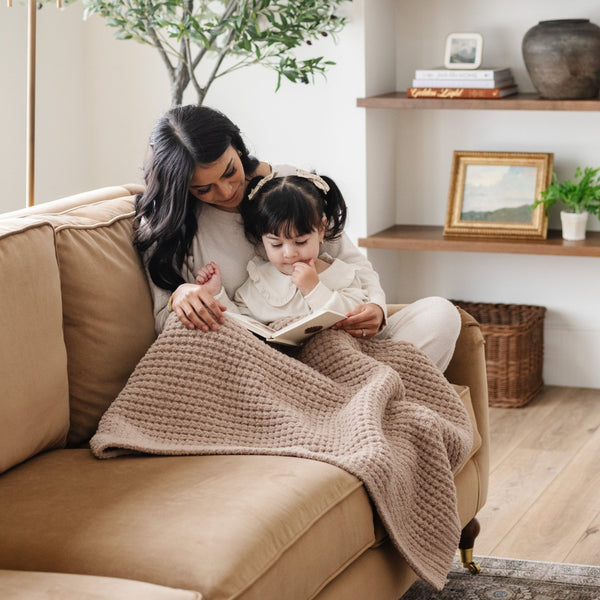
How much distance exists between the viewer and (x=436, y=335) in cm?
219

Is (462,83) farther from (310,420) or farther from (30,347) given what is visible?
(30,347)

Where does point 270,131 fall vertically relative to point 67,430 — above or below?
above

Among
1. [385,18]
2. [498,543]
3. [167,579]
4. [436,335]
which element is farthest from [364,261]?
[385,18]

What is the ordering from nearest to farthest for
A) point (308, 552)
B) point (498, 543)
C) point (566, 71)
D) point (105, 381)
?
point (308, 552), point (105, 381), point (498, 543), point (566, 71)

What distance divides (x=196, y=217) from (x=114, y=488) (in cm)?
85

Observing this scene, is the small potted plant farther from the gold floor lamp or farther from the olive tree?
the gold floor lamp

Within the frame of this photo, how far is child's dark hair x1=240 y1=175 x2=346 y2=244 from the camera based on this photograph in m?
Answer: 2.21

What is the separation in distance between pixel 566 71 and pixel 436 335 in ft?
4.94

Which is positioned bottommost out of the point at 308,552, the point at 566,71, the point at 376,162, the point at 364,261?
the point at 308,552

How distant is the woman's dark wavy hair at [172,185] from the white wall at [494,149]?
1.57 metres

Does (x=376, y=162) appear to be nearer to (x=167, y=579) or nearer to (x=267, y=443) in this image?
(x=267, y=443)

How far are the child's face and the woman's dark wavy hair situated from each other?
183 millimetres

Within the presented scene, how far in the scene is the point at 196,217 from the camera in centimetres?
232

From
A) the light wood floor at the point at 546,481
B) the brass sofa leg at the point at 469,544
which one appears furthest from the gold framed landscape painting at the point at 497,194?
the brass sofa leg at the point at 469,544
